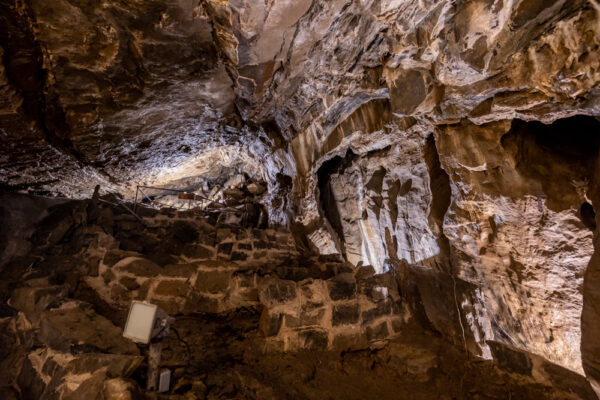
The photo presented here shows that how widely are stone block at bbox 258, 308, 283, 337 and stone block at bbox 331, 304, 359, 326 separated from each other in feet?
2.06

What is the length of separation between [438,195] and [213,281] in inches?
119

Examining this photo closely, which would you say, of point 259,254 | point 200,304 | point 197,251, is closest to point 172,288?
point 200,304

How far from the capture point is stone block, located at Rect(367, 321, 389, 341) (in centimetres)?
295

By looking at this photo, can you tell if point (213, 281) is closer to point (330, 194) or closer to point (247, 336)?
point (247, 336)

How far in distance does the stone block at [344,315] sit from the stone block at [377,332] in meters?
0.19

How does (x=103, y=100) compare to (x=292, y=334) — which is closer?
(x=292, y=334)

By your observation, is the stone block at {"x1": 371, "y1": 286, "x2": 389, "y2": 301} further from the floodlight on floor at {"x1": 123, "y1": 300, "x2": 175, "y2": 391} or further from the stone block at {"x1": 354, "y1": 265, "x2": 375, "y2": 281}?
the floodlight on floor at {"x1": 123, "y1": 300, "x2": 175, "y2": 391}

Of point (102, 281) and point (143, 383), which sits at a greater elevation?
point (102, 281)

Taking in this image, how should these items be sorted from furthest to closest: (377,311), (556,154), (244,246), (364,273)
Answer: (244,246) → (364,273) → (377,311) → (556,154)

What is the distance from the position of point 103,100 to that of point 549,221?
5290 mm

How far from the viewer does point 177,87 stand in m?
3.87

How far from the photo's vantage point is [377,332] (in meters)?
2.98

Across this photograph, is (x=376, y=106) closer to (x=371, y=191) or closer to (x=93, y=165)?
(x=371, y=191)

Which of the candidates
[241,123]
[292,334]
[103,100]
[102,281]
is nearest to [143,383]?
[292,334]
